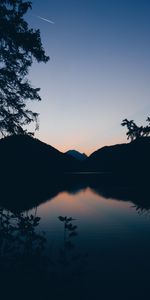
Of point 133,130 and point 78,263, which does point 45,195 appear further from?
point 133,130

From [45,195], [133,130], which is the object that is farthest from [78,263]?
[133,130]

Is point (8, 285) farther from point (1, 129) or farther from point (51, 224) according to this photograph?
point (51, 224)

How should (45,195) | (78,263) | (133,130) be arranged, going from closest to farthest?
(78,263) → (45,195) → (133,130)

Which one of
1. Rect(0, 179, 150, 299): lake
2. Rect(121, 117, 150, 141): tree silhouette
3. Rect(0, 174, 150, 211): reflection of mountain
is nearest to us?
Rect(0, 179, 150, 299): lake

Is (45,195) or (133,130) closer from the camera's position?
(45,195)

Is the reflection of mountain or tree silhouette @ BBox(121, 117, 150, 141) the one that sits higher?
tree silhouette @ BBox(121, 117, 150, 141)

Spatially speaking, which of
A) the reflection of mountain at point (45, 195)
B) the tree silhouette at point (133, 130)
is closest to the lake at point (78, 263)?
the reflection of mountain at point (45, 195)

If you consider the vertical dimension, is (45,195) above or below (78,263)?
above

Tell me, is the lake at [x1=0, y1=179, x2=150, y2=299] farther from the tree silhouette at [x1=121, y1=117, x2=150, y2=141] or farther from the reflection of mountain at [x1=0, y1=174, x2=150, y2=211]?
the tree silhouette at [x1=121, y1=117, x2=150, y2=141]

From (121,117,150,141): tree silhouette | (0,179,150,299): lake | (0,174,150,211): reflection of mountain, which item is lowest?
(0,179,150,299): lake

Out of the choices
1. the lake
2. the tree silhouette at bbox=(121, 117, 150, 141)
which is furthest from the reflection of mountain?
the tree silhouette at bbox=(121, 117, 150, 141)

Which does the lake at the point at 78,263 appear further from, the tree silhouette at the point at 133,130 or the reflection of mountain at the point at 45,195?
the tree silhouette at the point at 133,130

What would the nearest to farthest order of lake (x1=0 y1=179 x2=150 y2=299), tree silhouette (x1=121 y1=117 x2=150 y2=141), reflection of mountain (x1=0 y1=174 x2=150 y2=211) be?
lake (x1=0 y1=179 x2=150 y2=299)
reflection of mountain (x1=0 y1=174 x2=150 y2=211)
tree silhouette (x1=121 y1=117 x2=150 y2=141)

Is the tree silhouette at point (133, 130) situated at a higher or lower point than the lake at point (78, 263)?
higher
